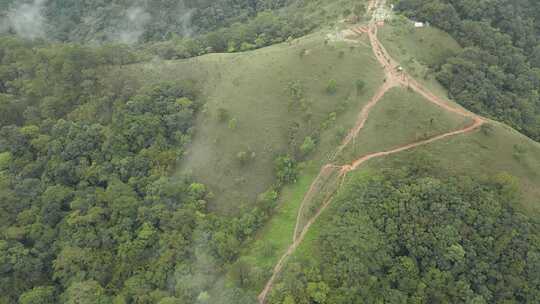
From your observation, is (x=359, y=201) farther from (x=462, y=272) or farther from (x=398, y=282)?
(x=462, y=272)

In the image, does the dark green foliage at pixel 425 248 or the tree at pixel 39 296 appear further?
the tree at pixel 39 296

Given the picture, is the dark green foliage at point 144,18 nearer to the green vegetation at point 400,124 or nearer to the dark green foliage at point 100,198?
the dark green foliage at point 100,198

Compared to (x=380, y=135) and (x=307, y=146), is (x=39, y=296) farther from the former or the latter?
(x=380, y=135)

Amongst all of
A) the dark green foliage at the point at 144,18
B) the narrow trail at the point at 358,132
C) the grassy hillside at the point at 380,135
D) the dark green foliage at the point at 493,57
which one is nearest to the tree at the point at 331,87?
the narrow trail at the point at 358,132

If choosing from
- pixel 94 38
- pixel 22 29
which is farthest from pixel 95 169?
pixel 22 29

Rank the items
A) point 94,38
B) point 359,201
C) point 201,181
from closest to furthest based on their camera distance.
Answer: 1. point 359,201
2. point 201,181
3. point 94,38

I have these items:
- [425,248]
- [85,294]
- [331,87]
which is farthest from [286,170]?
[85,294]
